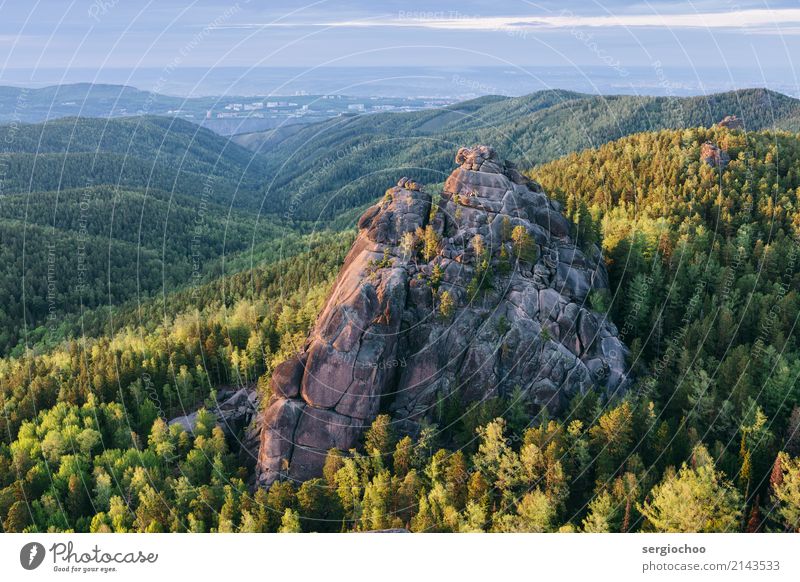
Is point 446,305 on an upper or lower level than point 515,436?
upper

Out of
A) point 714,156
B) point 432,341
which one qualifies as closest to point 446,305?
point 432,341

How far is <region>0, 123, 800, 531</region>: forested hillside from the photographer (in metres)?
53.9

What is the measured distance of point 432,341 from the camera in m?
66.2

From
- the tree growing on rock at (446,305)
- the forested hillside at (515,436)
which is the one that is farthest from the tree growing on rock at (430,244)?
the forested hillside at (515,436)

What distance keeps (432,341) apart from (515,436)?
14.6 m

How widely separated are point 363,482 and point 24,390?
2776 inches

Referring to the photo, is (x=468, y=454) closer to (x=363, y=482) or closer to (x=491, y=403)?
(x=491, y=403)

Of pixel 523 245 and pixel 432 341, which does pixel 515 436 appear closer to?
pixel 432 341

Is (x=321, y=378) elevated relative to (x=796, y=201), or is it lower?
lower

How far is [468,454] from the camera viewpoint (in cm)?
6138

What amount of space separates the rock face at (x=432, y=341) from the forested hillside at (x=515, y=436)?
3.24 m

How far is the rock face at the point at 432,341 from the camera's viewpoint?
211ft

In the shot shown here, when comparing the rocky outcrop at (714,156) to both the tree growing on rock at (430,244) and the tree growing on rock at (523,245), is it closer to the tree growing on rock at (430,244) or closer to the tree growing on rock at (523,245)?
the tree growing on rock at (523,245)
